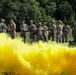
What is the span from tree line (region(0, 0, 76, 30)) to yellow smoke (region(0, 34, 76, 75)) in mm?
51226

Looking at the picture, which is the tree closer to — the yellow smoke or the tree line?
the tree line

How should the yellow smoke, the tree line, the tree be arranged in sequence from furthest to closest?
the tree
the tree line
the yellow smoke

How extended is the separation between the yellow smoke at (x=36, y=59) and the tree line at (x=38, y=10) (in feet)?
168

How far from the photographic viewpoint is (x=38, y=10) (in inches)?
2968

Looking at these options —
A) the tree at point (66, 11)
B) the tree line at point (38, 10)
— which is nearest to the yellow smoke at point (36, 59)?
the tree line at point (38, 10)

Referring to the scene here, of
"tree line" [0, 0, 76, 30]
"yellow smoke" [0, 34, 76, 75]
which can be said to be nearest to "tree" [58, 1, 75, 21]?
"tree line" [0, 0, 76, 30]

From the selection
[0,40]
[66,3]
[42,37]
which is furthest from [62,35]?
[66,3]

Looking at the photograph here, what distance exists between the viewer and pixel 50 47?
14719mm

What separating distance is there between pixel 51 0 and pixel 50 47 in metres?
68.0

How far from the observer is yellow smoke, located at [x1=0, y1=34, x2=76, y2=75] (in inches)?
571

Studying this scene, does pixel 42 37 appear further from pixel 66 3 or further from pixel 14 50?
pixel 66 3

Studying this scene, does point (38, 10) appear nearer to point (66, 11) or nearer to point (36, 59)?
point (66, 11)

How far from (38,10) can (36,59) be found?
6104 centimetres

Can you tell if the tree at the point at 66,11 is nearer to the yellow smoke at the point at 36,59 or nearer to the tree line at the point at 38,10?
the tree line at the point at 38,10
